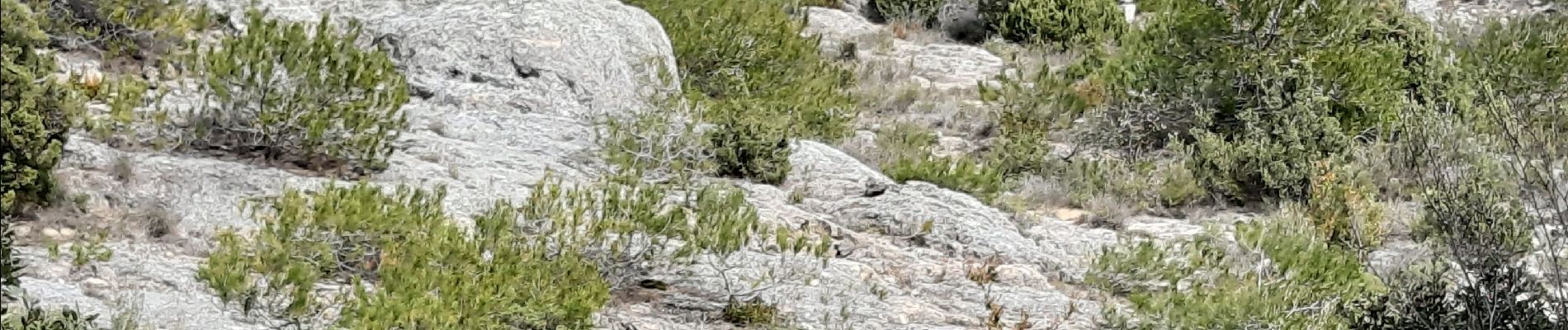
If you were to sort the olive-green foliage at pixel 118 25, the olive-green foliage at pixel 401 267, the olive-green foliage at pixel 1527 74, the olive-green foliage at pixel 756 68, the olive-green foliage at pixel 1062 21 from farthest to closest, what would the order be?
the olive-green foliage at pixel 1062 21
the olive-green foliage at pixel 756 68
the olive-green foliage at pixel 118 25
the olive-green foliage at pixel 1527 74
the olive-green foliage at pixel 401 267

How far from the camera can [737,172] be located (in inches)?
314

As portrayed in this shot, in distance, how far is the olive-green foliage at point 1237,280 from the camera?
575 centimetres

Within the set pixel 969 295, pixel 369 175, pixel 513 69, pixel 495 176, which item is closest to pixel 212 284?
pixel 369 175

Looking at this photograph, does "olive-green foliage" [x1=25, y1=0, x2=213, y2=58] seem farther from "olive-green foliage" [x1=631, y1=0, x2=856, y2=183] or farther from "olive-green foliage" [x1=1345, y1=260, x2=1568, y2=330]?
"olive-green foliage" [x1=1345, y1=260, x2=1568, y2=330]

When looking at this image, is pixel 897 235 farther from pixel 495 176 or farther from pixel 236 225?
pixel 236 225

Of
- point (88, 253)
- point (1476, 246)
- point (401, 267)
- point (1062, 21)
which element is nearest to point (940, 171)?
point (1476, 246)

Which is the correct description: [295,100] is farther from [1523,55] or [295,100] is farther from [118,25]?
[1523,55]

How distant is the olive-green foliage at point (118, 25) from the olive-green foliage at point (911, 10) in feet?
26.2

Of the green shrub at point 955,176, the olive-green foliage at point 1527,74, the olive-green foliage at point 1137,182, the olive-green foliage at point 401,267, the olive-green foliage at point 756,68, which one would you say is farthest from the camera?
the olive-green foliage at point 756,68

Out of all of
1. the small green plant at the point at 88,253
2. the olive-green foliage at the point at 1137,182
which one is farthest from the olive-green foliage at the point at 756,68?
the small green plant at the point at 88,253

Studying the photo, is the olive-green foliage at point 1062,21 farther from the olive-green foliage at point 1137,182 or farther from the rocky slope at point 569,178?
the olive-green foliage at point 1137,182

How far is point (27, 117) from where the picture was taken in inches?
205

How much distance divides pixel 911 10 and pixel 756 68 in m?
4.34

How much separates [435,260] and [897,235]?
2855 mm
